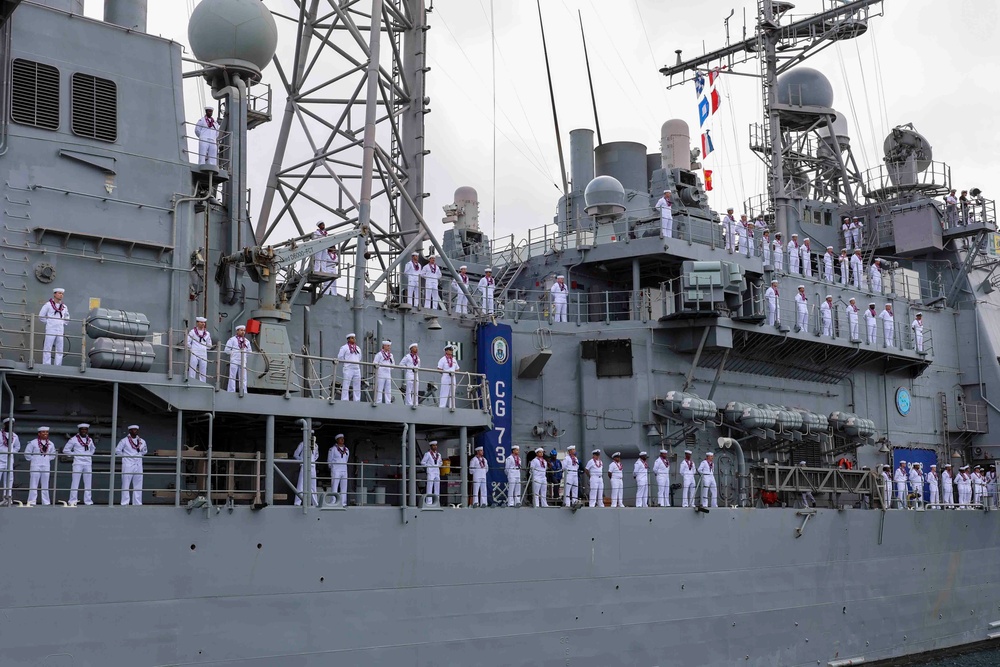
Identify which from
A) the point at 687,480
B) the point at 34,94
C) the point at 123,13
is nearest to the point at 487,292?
the point at 687,480

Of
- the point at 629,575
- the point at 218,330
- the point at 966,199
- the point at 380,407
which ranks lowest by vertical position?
the point at 629,575

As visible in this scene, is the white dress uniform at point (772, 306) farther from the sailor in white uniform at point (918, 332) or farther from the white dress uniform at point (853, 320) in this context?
the sailor in white uniform at point (918, 332)

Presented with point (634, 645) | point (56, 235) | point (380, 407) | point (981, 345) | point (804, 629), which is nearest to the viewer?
point (56, 235)

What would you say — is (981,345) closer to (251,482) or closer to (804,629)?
(804,629)

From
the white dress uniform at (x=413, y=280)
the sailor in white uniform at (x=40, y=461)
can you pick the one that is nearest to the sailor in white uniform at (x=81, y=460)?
the sailor in white uniform at (x=40, y=461)

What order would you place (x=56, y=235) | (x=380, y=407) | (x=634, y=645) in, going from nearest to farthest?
1. (x=56, y=235)
2. (x=380, y=407)
3. (x=634, y=645)

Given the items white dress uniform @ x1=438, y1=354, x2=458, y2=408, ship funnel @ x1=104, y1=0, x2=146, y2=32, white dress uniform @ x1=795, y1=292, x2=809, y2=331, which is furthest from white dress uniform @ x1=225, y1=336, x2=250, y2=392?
white dress uniform @ x1=795, y1=292, x2=809, y2=331

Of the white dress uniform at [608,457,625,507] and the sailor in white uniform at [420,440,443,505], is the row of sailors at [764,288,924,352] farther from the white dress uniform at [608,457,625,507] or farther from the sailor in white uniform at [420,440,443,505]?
the sailor in white uniform at [420,440,443,505]

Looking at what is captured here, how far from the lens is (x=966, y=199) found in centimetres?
2755

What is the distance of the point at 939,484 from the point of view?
86.5ft

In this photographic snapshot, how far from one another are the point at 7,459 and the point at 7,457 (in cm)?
6

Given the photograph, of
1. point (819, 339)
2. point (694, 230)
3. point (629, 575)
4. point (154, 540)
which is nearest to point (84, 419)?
point (154, 540)

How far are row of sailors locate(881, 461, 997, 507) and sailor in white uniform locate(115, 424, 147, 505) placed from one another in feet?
50.6

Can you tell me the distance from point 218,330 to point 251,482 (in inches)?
89.1
